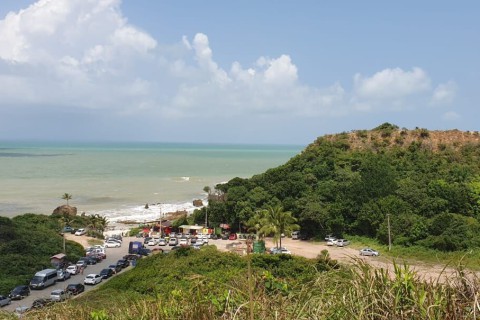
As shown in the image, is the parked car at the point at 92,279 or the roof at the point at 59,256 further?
the roof at the point at 59,256

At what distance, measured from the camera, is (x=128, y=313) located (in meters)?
7.17

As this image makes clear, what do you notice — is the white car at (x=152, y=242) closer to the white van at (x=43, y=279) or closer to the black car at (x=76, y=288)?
the white van at (x=43, y=279)

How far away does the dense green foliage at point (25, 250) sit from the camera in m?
26.3

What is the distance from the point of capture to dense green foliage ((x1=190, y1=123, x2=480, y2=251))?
33844mm

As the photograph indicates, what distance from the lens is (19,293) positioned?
906 inches

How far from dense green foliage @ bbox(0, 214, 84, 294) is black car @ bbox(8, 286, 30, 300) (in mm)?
845

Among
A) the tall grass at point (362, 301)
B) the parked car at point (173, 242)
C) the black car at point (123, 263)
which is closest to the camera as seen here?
the tall grass at point (362, 301)

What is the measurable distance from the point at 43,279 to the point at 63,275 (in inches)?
70.5

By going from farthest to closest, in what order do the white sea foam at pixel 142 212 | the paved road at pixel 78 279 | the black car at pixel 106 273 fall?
the white sea foam at pixel 142 212 < the black car at pixel 106 273 < the paved road at pixel 78 279

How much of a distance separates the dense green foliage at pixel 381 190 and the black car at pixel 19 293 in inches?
841

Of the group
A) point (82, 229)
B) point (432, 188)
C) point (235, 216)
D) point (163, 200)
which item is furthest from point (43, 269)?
A: point (163, 200)

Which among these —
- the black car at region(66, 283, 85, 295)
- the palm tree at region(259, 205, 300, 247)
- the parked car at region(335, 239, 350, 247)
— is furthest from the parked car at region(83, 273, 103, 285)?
the parked car at region(335, 239, 350, 247)

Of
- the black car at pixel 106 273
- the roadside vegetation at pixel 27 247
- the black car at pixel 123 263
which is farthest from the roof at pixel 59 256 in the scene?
the black car at pixel 106 273

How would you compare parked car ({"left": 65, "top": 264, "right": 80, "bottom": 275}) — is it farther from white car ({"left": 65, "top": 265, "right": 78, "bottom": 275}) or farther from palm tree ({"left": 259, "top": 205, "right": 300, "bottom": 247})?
palm tree ({"left": 259, "top": 205, "right": 300, "bottom": 247})
